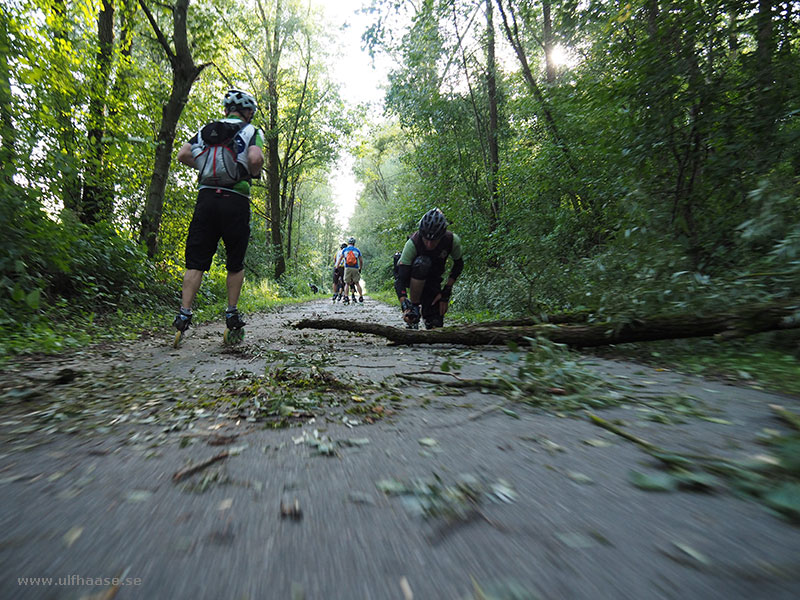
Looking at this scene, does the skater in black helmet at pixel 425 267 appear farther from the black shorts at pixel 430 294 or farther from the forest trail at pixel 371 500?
the forest trail at pixel 371 500

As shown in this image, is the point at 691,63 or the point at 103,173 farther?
the point at 103,173

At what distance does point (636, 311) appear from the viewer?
379 cm

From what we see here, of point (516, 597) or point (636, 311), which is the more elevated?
point (636, 311)

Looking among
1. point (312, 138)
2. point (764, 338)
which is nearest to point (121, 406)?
point (764, 338)

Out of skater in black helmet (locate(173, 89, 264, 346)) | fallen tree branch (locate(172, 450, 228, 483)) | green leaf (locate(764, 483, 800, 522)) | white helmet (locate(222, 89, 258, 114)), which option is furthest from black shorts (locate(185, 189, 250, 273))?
green leaf (locate(764, 483, 800, 522))

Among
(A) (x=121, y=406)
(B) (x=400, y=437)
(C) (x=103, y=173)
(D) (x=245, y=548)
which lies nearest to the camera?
(D) (x=245, y=548)

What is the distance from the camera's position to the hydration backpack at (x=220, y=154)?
14.3 ft

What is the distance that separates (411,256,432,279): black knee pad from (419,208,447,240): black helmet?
1.13 feet

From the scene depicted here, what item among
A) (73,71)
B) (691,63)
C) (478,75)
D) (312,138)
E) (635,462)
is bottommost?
(635,462)

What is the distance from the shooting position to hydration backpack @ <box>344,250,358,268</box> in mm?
16328

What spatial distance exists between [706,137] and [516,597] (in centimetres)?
569

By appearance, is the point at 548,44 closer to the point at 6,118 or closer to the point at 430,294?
the point at 430,294

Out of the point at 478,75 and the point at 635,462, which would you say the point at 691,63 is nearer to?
the point at 635,462

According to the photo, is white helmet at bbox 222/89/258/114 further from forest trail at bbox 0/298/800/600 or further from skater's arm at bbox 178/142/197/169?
forest trail at bbox 0/298/800/600
